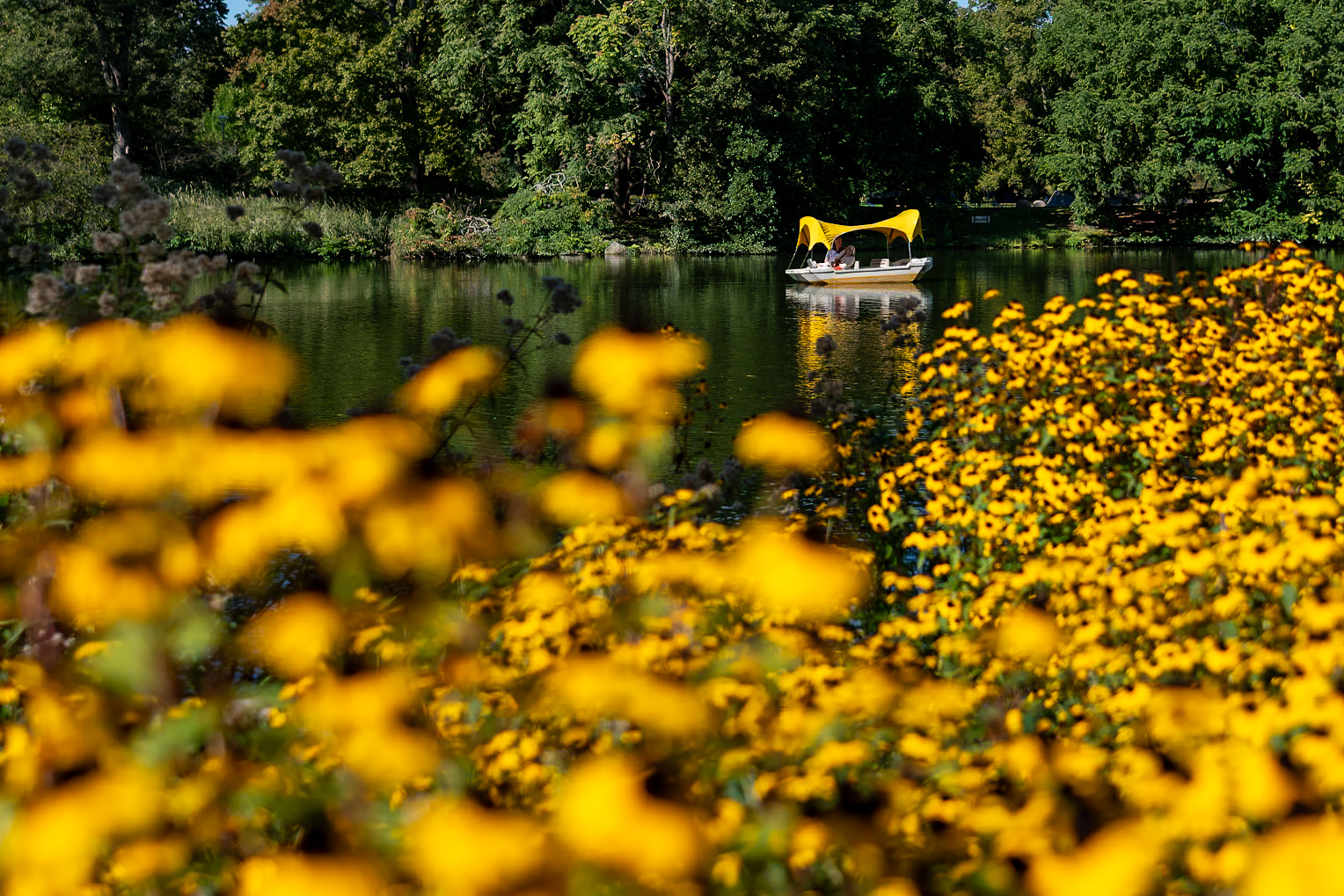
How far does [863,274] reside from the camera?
32.0 meters

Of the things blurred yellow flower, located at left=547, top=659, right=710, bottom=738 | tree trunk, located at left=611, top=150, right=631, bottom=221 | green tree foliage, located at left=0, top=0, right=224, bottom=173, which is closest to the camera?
blurred yellow flower, located at left=547, top=659, right=710, bottom=738

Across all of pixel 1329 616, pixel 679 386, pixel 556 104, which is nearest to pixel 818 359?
pixel 679 386

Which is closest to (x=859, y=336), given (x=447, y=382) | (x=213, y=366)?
(x=447, y=382)

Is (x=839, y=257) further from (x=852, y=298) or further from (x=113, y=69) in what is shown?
(x=113, y=69)

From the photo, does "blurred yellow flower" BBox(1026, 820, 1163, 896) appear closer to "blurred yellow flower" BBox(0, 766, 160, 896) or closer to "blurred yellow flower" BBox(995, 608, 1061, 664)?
"blurred yellow flower" BBox(995, 608, 1061, 664)

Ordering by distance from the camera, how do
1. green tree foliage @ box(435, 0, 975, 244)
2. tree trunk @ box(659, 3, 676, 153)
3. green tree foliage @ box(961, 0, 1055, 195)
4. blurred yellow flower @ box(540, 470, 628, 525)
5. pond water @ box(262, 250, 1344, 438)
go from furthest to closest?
1. green tree foliage @ box(961, 0, 1055, 195)
2. tree trunk @ box(659, 3, 676, 153)
3. green tree foliage @ box(435, 0, 975, 244)
4. pond water @ box(262, 250, 1344, 438)
5. blurred yellow flower @ box(540, 470, 628, 525)

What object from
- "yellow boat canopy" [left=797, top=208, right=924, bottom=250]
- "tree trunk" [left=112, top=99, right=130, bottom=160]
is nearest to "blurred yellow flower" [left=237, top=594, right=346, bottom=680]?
"yellow boat canopy" [left=797, top=208, right=924, bottom=250]

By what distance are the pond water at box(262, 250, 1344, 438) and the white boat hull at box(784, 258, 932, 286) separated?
0.45 meters

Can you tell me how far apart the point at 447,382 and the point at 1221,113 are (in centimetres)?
5251

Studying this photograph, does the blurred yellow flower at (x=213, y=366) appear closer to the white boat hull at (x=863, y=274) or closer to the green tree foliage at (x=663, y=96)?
the white boat hull at (x=863, y=274)

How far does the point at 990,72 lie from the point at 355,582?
265 ft

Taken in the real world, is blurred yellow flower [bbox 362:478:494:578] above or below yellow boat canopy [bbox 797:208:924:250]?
→ below

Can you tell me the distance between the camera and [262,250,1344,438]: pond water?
1622 cm

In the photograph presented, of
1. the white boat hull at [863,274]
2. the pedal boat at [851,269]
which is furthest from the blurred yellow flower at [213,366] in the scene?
the white boat hull at [863,274]
